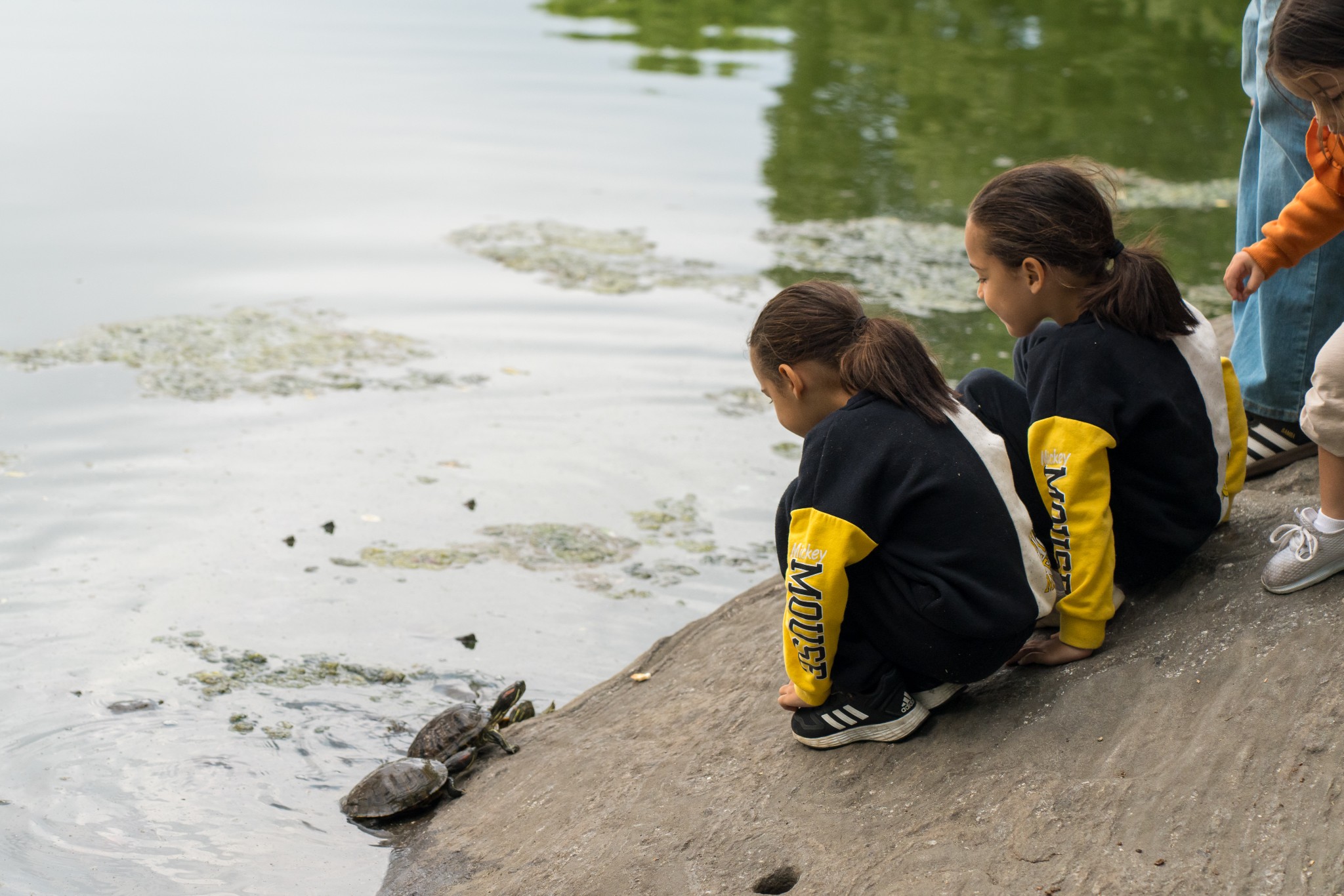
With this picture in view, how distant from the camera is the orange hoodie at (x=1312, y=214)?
109 inches

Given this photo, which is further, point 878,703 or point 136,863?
point 136,863

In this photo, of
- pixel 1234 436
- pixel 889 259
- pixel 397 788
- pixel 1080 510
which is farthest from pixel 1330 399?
pixel 889 259

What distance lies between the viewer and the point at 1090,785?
2.36m

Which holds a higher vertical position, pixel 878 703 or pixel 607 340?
pixel 878 703

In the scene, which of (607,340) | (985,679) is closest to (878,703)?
(985,679)

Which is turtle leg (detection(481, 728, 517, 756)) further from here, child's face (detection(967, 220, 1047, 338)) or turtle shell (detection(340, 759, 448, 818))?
child's face (detection(967, 220, 1047, 338))

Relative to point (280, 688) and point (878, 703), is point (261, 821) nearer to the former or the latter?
point (280, 688)

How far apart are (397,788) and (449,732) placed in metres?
0.25

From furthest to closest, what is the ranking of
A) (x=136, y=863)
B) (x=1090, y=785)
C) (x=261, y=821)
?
(x=261, y=821), (x=136, y=863), (x=1090, y=785)

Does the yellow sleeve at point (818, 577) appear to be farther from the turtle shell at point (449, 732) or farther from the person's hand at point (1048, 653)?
the turtle shell at point (449, 732)

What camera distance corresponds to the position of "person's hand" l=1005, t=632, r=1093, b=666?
8.96 feet

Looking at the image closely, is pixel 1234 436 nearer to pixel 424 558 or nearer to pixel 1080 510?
pixel 1080 510

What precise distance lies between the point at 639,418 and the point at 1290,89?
397 cm

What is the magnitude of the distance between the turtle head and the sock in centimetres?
229
